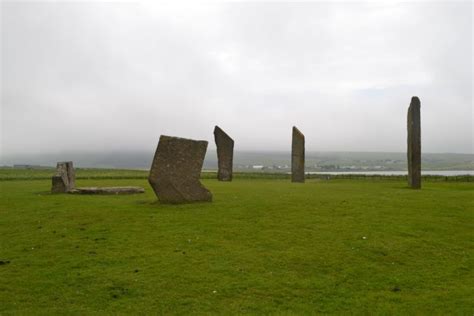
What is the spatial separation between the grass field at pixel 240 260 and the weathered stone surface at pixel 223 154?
20.9m

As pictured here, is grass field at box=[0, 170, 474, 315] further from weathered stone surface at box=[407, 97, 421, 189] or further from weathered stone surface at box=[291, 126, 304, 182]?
weathered stone surface at box=[291, 126, 304, 182]

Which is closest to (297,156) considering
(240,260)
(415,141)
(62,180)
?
(415,141)

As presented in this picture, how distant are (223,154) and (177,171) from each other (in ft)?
64.0

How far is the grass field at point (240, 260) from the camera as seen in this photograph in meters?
8.12

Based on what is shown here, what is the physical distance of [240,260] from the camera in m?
10.3

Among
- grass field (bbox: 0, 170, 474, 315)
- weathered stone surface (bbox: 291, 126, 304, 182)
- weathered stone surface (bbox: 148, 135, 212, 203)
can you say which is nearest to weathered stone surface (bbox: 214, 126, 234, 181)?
weathered stone surface (bbox: 291, 126, 304, 182)

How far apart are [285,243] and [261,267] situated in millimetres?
1906

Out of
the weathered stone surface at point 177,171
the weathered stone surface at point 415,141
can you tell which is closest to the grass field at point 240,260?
the weathered stone surface at point 177,171

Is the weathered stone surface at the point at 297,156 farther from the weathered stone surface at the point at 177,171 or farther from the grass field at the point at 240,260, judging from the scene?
the grass field at the point at 240,260

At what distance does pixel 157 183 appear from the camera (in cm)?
1789

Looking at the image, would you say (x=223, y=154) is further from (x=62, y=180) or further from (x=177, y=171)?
(x=177, y=171)

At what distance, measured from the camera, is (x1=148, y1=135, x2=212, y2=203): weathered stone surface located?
706 inches

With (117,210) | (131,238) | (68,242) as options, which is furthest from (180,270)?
(117,210)

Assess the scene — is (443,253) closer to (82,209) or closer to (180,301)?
(180,301)
